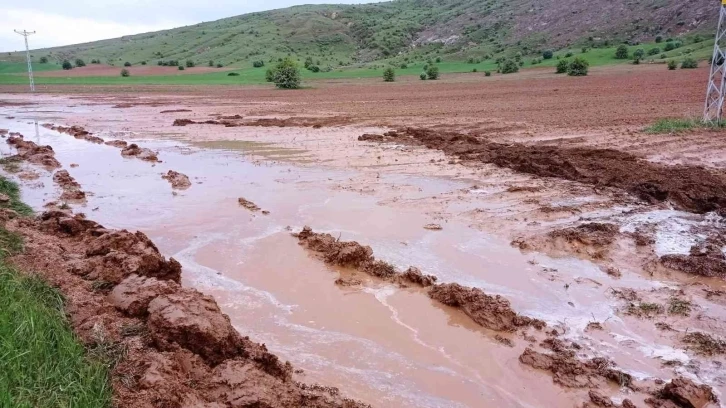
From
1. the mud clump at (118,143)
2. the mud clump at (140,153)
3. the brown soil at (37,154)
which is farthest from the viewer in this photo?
the mud clump at (118,143)

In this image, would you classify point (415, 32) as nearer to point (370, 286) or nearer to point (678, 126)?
point (678, 126)

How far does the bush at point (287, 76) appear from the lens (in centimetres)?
4709

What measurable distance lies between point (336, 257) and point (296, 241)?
1.11m

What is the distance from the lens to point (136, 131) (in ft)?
69.8

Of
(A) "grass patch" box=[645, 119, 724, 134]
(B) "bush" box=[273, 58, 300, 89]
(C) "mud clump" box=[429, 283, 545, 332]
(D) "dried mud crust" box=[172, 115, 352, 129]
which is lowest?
(C) "mud clump" box=[429, 283, 545, 332]

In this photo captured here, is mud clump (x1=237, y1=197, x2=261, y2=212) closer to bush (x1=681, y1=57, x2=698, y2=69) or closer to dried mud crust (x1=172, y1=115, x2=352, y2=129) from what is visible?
dried mud crust (x1=172, y1=115, x2=352, y2=129)

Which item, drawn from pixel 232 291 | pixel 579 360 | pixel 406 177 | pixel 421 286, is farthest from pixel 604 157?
pixel 232 291

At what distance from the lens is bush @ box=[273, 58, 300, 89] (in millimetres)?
47094

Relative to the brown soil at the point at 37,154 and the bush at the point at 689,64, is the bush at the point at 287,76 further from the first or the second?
the bush at the point at 689,64

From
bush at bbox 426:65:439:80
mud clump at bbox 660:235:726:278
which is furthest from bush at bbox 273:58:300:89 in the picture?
mud clump at bbox 660:235:726:278

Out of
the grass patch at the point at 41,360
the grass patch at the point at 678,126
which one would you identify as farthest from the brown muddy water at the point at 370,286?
the grass patch at the point at 678,126

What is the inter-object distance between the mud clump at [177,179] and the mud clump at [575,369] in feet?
28.4

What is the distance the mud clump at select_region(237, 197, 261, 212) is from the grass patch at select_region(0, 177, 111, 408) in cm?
499

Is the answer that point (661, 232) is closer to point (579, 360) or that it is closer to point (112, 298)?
point (579, 360)
